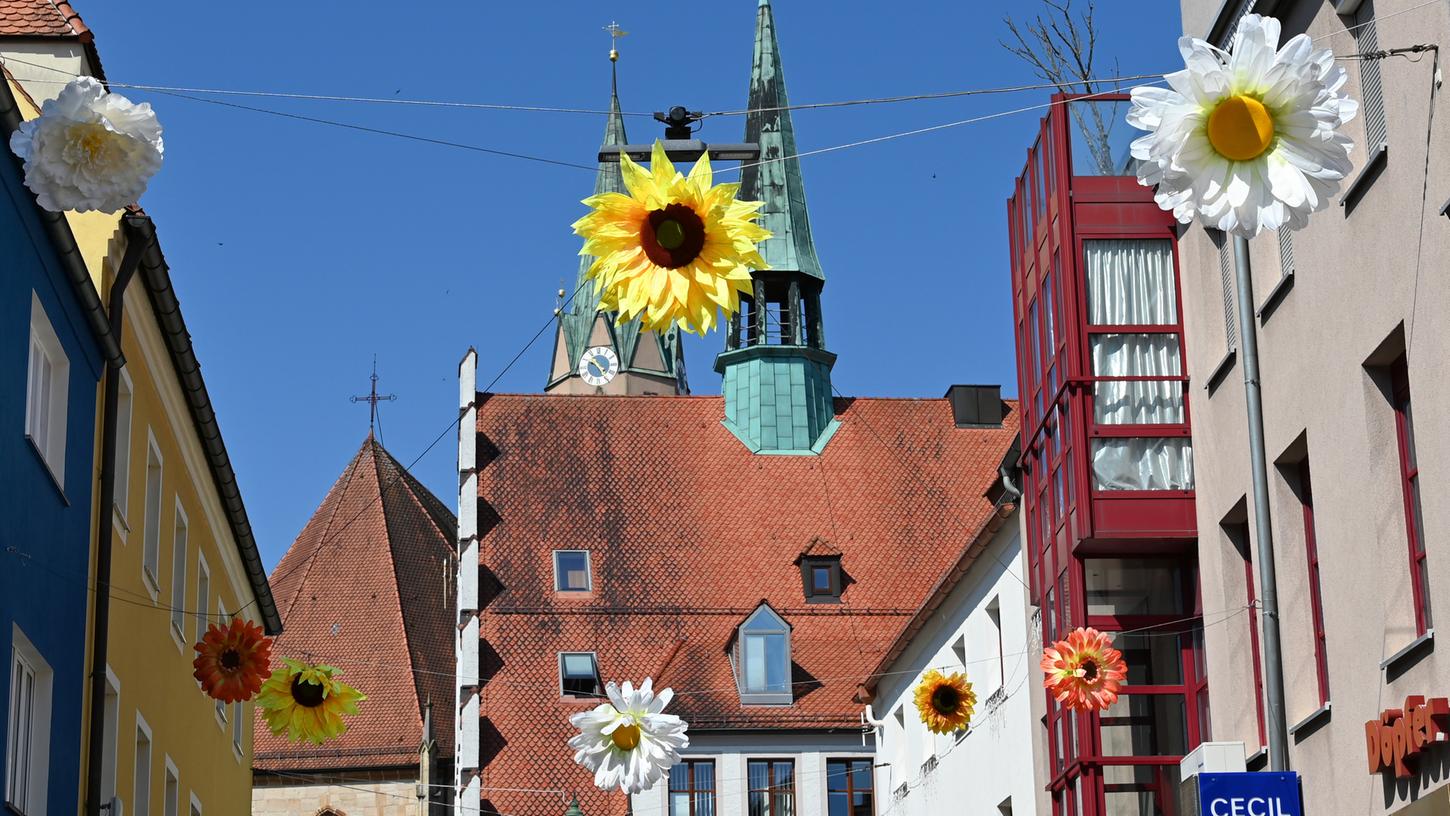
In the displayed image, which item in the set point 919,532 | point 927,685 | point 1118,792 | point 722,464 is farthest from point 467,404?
point 1118,792

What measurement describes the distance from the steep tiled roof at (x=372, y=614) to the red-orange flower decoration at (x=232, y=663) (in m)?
40.1

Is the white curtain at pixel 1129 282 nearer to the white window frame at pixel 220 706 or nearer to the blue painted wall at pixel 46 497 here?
the blue painted wall at pixel 46 497

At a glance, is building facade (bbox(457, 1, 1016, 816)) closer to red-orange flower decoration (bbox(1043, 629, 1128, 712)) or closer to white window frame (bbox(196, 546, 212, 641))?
white window frame (bbox(196, 546, 212, 641))

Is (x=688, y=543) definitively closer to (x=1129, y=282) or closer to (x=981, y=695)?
(x=981, y=695)

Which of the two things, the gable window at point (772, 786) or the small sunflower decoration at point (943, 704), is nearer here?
the small sunflower decoration at point (943, 704)

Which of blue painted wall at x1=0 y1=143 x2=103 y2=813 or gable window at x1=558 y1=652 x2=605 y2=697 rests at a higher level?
gable window at x1=558 y1=652 x2=605 y2=697

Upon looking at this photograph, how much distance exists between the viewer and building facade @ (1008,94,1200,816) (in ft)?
65.5

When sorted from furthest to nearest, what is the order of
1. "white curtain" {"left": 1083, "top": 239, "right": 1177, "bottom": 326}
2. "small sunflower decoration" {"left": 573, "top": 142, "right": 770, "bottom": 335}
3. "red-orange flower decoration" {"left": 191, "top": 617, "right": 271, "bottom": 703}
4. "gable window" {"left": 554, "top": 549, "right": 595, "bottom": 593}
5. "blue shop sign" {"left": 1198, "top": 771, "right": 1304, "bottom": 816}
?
"gable window" {"left": 554, "top": 549, "right": 595, "bottom": 593}
"white curtain" {"left": 1083, "top": 239, "right": 1177, "bottom": 326}
"red-orange flower decoration" {"left": 191, "top": 617, "right": 271, "bottom": 703}
"blue shop sign" {"left": 1198, "top": 771, "right": 1304, "bottom": 816}
"small sunflower decoration" {"left": 573, "top": 142, "right": 770, "bottom": 335}

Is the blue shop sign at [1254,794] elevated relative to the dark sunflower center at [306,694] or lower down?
lower down

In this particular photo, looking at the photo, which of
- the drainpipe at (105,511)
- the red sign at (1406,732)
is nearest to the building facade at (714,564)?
the drainpipe at (105,511)

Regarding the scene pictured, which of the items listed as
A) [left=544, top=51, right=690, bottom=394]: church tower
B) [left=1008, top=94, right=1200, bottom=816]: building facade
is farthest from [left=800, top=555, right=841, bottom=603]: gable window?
[left=544, top=51, right=690, bottom=394]: church tower

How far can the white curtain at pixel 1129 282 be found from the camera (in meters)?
20.6

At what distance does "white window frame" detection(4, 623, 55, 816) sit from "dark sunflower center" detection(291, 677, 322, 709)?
184 cm

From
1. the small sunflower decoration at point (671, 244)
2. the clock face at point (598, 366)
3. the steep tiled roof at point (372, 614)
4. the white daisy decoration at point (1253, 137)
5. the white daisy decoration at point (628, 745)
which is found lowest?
the white daisy decoration at point (628, 745)
